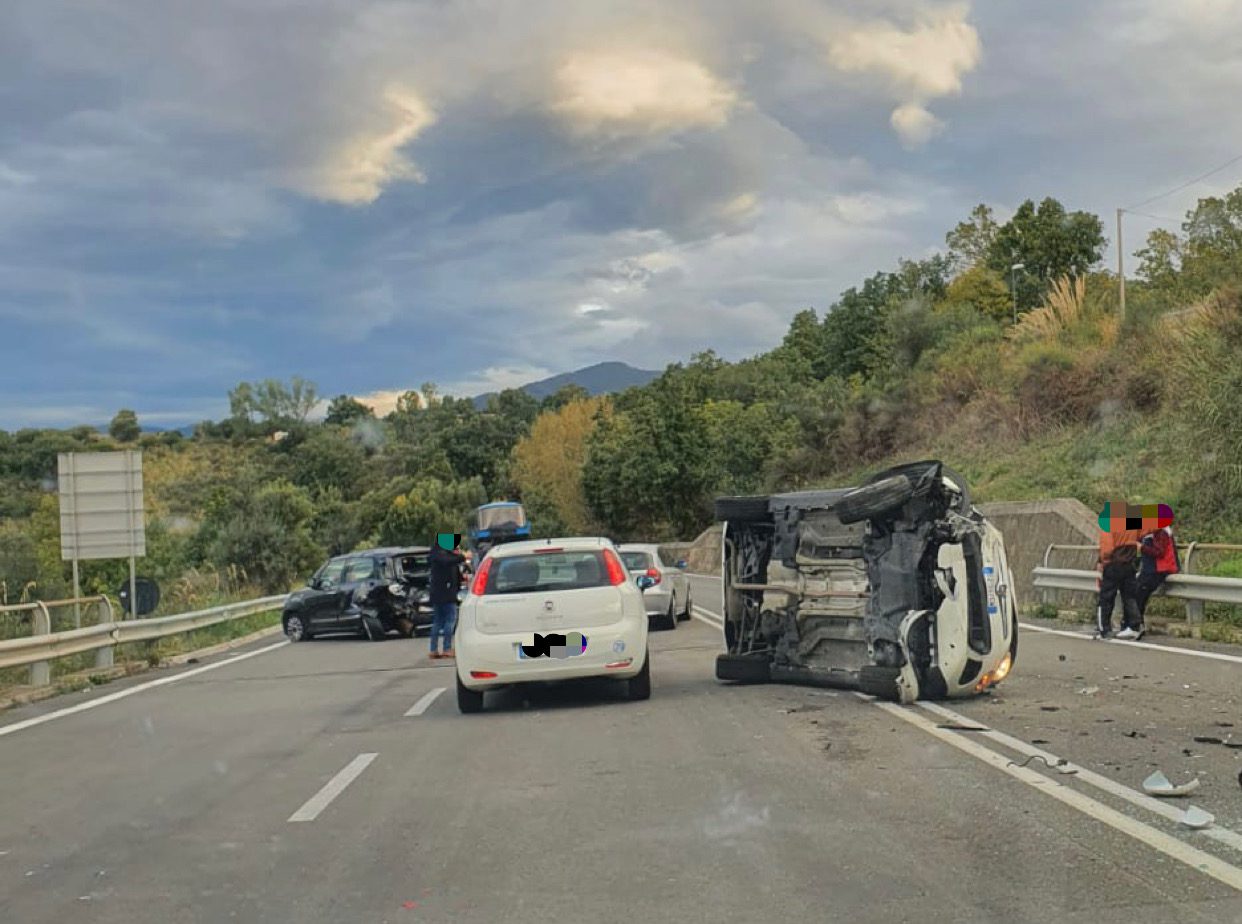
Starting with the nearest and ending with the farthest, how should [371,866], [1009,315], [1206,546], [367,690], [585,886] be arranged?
[585,886] → [371,866] → [367,690] → [1206,546] → [1009,315]

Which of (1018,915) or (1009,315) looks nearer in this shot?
(1018,915)

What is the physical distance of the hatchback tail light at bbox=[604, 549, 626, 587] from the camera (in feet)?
37.5

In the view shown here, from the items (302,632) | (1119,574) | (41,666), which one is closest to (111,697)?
(41,666)

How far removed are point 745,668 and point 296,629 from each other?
12668 millimetres

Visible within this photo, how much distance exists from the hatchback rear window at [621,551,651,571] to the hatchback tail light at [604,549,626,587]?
9.07 metres

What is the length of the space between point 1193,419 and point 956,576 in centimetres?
1348

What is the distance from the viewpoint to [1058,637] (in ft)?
53.0

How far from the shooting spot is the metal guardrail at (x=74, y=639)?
46.0ft

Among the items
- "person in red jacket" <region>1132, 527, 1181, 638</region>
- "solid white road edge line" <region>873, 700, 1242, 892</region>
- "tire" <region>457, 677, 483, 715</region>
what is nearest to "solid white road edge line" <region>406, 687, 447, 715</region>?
"tire" <region>457, 677, 483, 715</region>

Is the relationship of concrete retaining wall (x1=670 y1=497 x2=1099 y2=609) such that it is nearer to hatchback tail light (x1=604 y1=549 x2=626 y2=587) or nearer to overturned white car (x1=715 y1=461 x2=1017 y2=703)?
overturned white car (x1=715 y1=461 x2=1017 y2=703)

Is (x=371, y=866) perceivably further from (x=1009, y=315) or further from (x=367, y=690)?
(x=1009, y=315)

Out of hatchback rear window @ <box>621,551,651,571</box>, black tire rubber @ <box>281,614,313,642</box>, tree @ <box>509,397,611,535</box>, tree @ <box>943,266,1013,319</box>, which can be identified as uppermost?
tree @ <box>943,266,1013,319</box>

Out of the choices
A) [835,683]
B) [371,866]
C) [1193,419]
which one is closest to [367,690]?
[835,683]

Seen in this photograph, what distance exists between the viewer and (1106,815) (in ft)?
21.2
